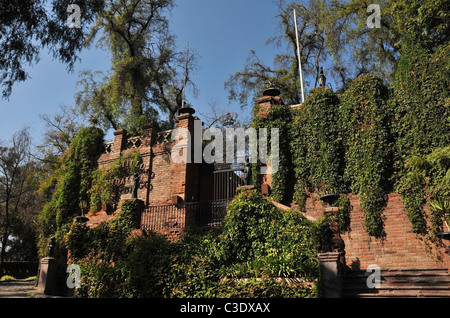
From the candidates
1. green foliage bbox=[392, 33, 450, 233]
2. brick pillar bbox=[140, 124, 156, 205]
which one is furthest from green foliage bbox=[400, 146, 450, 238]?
brick pillar bbox=[140, 124, 156, 205]

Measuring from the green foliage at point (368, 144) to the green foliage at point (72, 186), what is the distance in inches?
470

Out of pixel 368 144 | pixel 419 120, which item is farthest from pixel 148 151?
pixel 419 120

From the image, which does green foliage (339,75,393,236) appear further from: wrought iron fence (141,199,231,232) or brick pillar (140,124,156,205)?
brick pillar (140,124,156,205)

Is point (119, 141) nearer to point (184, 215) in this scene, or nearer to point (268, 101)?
point (184, 215)

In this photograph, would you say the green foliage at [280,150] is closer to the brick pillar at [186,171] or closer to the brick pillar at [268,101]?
the brick pillar at [268,101]

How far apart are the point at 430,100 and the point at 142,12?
17.5 metres

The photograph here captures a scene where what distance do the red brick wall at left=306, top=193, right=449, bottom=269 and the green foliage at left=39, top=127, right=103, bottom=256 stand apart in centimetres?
1189

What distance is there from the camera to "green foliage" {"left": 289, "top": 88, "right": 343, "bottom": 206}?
461 inches

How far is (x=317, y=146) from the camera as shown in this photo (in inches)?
485

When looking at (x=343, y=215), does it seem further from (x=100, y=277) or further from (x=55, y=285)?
(x=55, y=285)

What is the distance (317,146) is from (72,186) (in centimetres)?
1157

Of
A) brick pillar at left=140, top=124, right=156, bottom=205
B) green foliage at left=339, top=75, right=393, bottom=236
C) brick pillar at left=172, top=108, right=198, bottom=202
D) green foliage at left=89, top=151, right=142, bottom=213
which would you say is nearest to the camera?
green foliage at left=339, top=75, right=393, bottom=236

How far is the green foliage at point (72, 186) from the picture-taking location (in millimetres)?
15578

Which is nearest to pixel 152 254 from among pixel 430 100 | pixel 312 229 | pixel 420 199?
pixel 312 229
